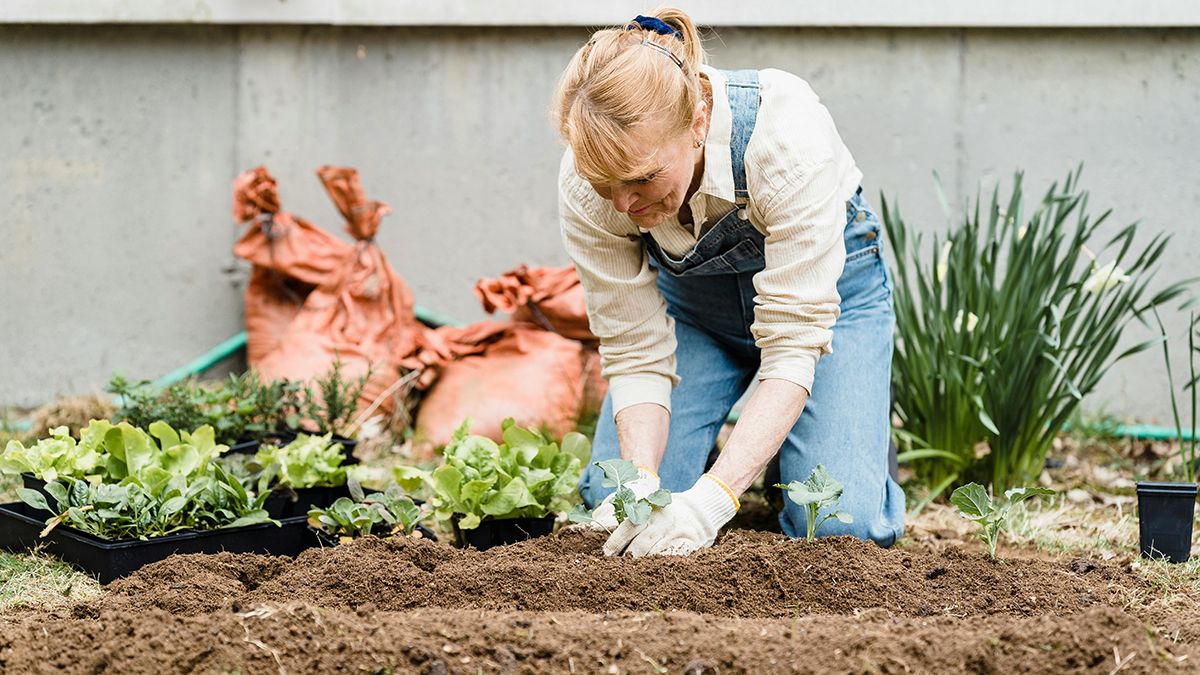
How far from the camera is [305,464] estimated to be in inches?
91.6

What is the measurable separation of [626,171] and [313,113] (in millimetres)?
2328

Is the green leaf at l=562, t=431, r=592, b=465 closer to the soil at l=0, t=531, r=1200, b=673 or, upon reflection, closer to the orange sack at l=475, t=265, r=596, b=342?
the soil at l=0, t=531, r=1200, b=673

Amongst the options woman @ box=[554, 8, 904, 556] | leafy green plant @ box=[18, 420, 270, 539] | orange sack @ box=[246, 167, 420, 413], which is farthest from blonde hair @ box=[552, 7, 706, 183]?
orange sack @ box=[246, 167, 420, 413]

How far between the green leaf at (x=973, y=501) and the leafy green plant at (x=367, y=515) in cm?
98

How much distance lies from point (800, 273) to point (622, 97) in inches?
18.4

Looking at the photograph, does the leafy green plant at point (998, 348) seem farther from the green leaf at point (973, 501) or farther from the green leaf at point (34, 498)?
the green leaf at point (34, 498)

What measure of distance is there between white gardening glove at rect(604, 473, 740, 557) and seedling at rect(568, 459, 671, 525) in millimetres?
28

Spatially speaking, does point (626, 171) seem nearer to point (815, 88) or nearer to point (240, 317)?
point (815, 88)

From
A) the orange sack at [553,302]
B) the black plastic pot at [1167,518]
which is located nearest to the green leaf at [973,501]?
the black plastic pot at [1167,518]

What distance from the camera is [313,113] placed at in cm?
383

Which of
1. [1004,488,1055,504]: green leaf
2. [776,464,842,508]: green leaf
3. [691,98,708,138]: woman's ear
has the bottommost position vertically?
[776,464,842,508]: green leaf

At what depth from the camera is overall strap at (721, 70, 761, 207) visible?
2.00 metres

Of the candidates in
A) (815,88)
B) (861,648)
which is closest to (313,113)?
(815,88)

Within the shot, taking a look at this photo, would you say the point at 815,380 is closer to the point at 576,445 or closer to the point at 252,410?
the point at 576,445
